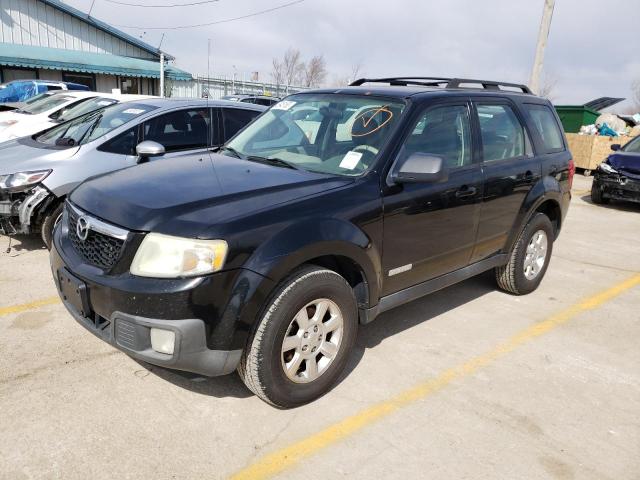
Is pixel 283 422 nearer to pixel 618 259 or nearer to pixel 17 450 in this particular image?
pixel 17 450

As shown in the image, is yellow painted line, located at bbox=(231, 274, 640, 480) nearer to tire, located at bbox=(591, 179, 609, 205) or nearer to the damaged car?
the damaged car

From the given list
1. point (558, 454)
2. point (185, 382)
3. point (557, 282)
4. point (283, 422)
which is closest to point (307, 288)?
point (283, 422)

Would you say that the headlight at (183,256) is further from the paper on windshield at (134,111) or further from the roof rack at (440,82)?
the paper on windshield at (134,111)

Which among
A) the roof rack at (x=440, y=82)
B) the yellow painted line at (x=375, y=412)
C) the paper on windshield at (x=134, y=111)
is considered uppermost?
the roof rack at (x=440, y=82)

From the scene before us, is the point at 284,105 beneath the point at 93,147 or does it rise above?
above

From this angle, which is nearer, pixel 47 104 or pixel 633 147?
pixel 633 147

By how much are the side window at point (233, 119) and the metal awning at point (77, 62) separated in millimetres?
20580

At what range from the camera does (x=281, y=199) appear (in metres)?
2.88

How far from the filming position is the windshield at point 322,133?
137 inches

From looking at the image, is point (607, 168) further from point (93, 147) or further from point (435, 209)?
point (93, 147)

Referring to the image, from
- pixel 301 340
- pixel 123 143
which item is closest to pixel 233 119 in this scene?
pixel 123 143

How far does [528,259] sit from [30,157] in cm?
509

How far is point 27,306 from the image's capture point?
424 cm

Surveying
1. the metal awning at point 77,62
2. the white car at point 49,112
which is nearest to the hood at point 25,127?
the white car at point 49,112
